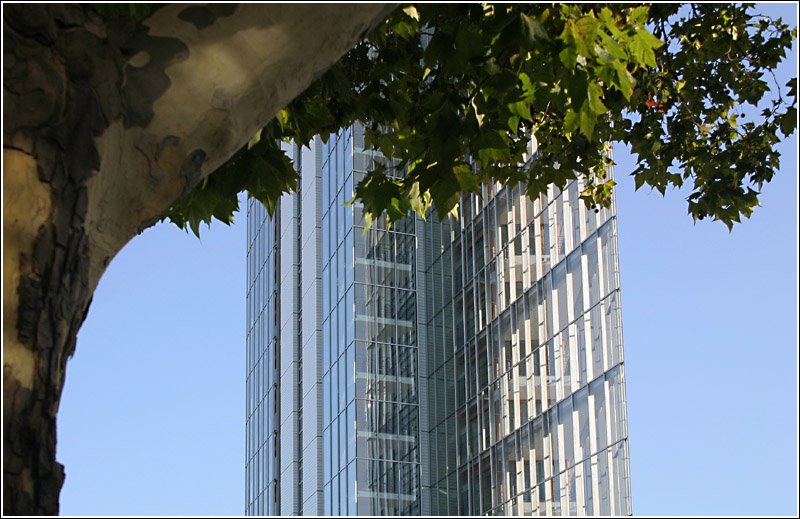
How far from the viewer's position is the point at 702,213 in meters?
10.1

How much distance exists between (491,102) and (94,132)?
3039 millimetres

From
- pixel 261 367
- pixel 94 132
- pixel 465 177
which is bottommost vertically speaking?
pixel 94 132

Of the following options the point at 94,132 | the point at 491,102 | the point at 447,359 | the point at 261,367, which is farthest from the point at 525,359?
the point at 94,132

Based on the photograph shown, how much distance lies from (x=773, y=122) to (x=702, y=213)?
105cm

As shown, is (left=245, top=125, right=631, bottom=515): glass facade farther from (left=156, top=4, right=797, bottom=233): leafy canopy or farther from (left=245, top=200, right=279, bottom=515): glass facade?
(left=156, top=4, right=797, bottom=233): leafy canopy

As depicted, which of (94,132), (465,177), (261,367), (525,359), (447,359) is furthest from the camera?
(261,367)

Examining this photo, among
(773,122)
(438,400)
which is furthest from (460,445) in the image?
(773,122)

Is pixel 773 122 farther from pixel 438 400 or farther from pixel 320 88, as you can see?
pixel 438 400

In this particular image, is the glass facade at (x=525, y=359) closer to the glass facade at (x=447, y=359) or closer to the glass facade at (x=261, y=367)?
the glass facade at (x=447, y=359)

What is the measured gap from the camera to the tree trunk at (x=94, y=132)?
9.38 ft

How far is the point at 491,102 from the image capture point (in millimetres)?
5820

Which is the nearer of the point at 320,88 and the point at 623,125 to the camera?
the point at 320,88

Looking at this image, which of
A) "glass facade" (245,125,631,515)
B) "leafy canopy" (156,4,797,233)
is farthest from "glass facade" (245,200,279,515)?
"leafy canopy" (156,4,797,233)

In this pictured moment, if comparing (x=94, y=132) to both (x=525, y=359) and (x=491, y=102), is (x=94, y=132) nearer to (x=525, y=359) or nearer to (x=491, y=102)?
(x=491, y=102)
